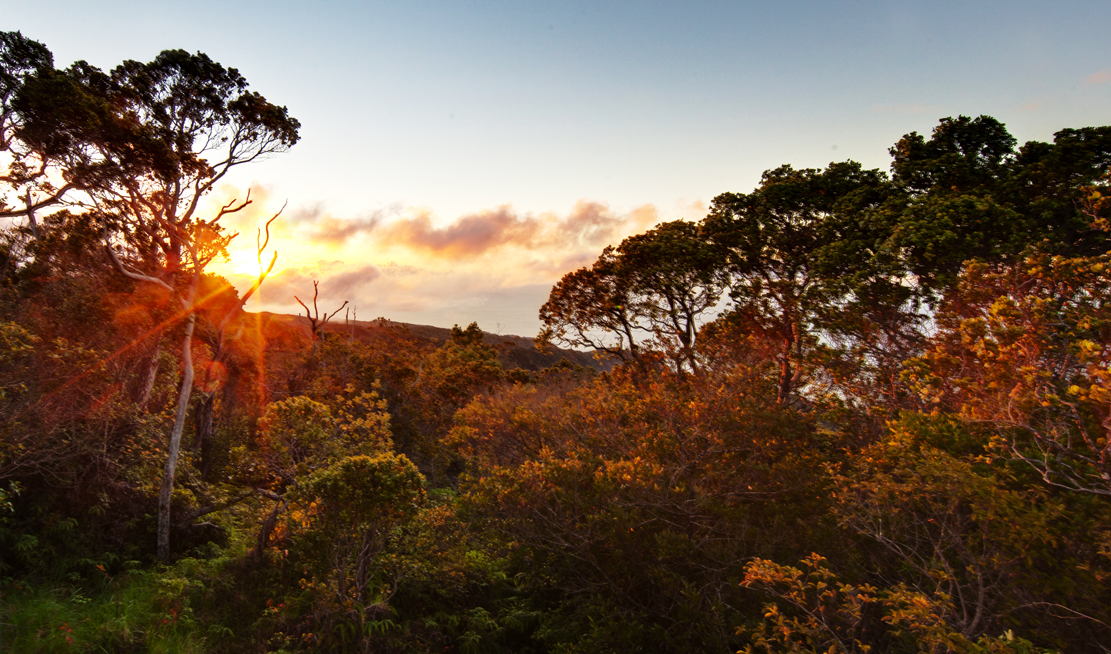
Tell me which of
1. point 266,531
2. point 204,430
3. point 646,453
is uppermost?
point 646,453

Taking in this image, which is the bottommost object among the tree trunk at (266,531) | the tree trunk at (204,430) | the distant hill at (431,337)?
the tree trunk at (266,531)

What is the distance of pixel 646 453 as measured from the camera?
11289mm

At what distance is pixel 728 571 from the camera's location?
9773 millimetres

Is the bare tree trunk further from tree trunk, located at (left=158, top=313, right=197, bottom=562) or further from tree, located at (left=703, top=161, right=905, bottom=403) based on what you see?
tree, located at (left=703, top=161, right=905, bottom=403)

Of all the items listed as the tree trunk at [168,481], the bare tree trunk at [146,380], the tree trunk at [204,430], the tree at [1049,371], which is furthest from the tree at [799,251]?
the tree trunk at [204,430]

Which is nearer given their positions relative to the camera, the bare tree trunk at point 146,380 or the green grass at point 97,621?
the green grass at point 97,621

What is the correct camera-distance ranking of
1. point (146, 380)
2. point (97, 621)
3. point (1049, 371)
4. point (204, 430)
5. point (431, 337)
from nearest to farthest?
point (1049, 371) → point (97, 621) → point (146, 380) → point (204, 430) → point (431, 337)

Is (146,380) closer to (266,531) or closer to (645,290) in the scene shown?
(266,531)

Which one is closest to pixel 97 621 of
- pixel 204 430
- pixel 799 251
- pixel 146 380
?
pixel 146 380

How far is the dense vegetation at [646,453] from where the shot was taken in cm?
723

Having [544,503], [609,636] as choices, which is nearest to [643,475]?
[544,503]

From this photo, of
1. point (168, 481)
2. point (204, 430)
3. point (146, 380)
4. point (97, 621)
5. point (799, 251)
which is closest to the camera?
point (97, 621)

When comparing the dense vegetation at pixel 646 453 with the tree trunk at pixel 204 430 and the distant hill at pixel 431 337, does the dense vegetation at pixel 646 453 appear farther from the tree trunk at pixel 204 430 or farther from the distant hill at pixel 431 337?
the distant hill at pixel 431 337

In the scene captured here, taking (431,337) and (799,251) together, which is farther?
(431,337)
